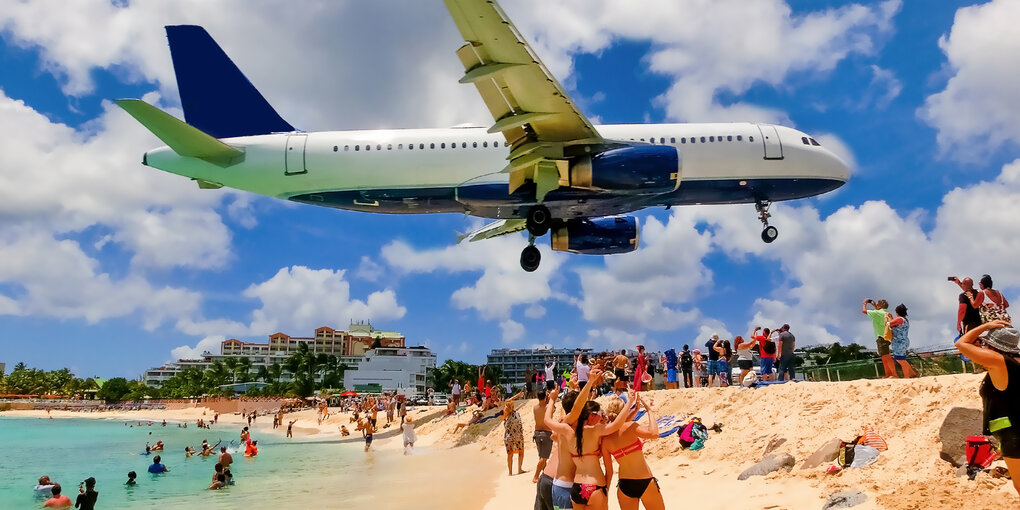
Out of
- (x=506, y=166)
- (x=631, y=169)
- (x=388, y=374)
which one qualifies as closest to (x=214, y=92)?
(x=506, y=166)

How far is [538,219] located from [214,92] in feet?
41.0

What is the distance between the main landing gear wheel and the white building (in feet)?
313

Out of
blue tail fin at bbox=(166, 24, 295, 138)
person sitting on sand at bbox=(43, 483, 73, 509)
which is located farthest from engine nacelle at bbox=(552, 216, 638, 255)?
person sitting on sand at bbox=(43, 483, 73, 509)

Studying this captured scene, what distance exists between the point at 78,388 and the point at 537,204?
→ 160m

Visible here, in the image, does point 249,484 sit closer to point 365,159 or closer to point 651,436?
point 365,159

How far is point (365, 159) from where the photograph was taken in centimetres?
2025

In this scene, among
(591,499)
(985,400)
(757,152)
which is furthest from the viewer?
(757,152)

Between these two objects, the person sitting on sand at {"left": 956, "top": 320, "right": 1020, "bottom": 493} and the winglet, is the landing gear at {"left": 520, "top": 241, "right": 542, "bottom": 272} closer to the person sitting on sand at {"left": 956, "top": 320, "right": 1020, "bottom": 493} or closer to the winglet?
the winglet

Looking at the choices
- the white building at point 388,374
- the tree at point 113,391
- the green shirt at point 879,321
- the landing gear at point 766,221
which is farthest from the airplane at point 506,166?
the tree at point 113,391

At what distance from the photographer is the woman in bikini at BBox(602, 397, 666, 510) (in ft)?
18.4

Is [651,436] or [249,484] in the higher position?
[651,436]

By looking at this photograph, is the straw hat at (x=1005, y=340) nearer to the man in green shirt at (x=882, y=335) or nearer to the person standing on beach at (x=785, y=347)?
the man in green shirt at (x=882, y=335)

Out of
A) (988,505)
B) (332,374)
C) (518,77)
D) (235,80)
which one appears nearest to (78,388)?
(332,374)

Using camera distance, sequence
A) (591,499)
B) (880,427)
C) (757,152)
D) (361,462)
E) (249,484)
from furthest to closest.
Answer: (361,462), (757,152), (249,484), (880,427), (591,499)
